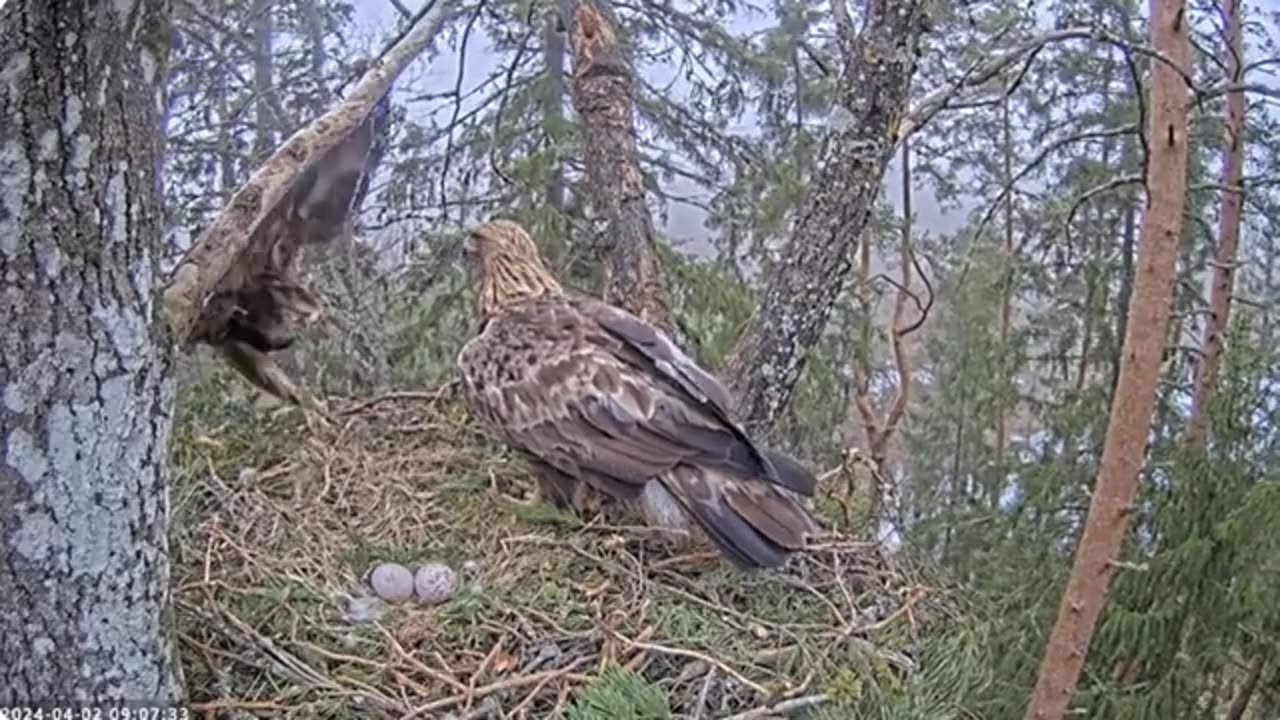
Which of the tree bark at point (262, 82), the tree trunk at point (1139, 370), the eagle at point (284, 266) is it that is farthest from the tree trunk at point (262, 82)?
the tree trunk at point (1139, 370)

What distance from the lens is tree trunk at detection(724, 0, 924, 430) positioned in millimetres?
3189

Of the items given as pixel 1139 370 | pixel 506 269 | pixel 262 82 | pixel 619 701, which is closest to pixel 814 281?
pixel 506 269

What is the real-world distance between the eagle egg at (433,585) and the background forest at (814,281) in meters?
0.07

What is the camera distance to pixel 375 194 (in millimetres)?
6043

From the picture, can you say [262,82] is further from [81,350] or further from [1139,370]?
[81,350]

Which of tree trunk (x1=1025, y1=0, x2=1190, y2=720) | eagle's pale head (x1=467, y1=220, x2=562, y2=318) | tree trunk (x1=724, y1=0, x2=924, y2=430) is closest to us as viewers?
tree trunk (x1=724, y1=0, x2=924, y2=430)

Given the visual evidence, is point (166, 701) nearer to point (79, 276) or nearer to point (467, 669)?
point (467, 669)

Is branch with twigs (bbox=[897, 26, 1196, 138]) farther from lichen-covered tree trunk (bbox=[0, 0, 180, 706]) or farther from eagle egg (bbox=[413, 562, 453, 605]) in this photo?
lichen-covered tree trunk (bbox=[0, 0, 180, 706])

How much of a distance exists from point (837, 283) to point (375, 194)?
3257 millimetres

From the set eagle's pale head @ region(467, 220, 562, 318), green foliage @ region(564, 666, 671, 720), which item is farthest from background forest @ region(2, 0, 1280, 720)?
eagle's pale head @ region(467, 220, 562, 318)

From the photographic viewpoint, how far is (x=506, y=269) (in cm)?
348

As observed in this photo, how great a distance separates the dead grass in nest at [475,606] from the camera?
2344 millimetres

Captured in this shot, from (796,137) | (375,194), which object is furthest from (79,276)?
(796,137)

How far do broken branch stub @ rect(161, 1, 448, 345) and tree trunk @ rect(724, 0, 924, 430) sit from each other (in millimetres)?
1191
